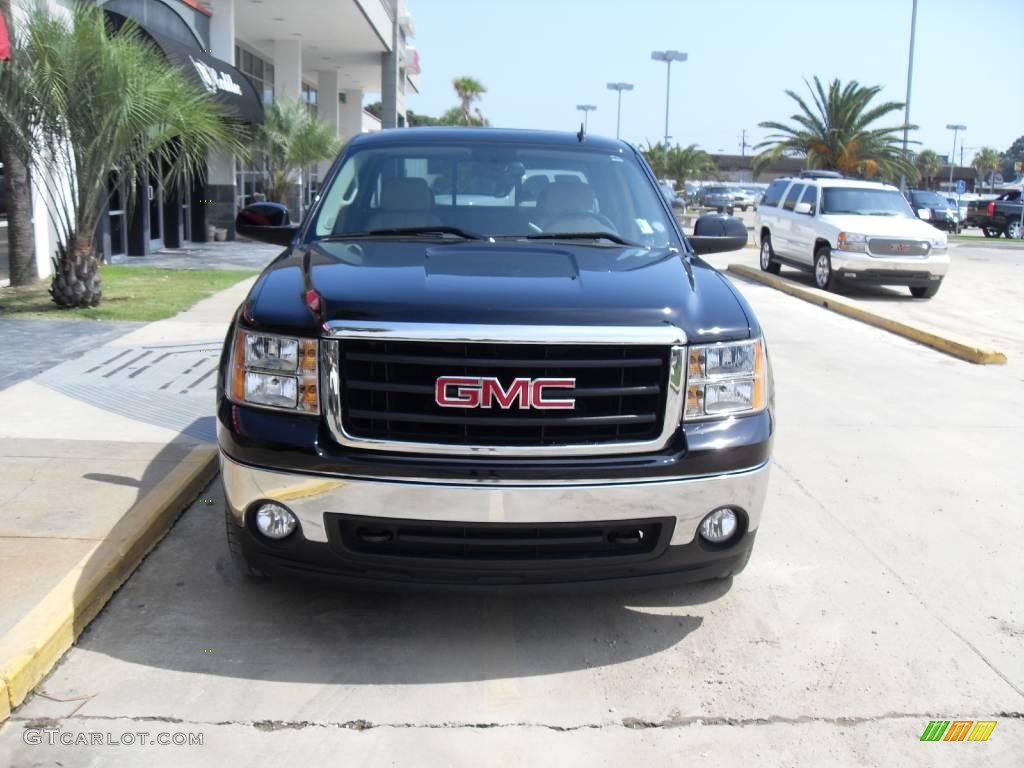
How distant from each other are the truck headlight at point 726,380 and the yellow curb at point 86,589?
2.28 metres

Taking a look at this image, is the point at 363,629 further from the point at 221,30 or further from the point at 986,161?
the point at 986,161

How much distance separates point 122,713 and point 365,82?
43.1 meters

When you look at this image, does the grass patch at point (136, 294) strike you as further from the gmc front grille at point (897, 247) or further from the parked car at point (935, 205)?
the parked car at point (935, 205)

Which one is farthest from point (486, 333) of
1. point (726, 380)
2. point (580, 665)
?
point (580, 665)

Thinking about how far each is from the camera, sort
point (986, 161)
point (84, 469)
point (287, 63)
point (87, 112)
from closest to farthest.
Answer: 1. point (84, 469)
2. point (87, 112)
3. point (287, 63)
4. point (986, 161)

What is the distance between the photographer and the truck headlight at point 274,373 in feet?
11.3

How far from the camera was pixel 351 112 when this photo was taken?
47.2 metres

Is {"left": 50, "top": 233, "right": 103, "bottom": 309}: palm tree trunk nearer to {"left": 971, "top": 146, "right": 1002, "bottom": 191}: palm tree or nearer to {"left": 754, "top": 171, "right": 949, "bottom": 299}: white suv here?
{"left": 754, "top": 171, "right": 949, "bottom": 299}: white suv

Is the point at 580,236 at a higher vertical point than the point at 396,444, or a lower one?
higher

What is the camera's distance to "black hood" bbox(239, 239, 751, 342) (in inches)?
135

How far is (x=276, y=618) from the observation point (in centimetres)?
390

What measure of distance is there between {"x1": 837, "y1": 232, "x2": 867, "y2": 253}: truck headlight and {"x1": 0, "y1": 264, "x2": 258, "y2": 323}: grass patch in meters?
8.93

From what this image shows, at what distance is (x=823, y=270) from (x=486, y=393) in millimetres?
13793

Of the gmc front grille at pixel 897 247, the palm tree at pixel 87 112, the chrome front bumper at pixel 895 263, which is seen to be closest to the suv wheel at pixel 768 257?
the chrome front bumper at pixel 895 263
